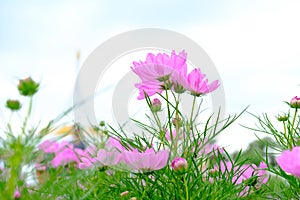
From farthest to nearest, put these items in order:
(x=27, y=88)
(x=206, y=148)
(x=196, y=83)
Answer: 1. (x=206, y=148)
2. (x=196, y=83)
3. (x=27, y=88)

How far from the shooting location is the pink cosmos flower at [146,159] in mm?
674

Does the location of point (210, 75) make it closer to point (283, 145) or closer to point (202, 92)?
point (202, 92)

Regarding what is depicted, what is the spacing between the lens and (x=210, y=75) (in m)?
0.83

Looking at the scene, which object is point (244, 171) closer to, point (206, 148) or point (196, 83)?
point (206, 148)

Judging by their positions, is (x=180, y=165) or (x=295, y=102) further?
(x=295, y=102)

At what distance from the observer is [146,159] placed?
2.24 feet

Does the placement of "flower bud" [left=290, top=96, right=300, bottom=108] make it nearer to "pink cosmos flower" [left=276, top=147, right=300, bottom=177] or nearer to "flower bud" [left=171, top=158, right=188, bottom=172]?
"pink cosmos flower" [left=276, top=147, right=300, bottom=177]

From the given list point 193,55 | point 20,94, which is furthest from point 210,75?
point 20,94

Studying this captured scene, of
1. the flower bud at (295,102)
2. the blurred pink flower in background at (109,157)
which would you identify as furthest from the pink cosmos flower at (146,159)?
the flower bud at (295,102)

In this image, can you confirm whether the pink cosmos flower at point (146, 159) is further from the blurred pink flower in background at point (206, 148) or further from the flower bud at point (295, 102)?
the flower bud at point (295, 102)

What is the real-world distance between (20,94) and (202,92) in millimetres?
444

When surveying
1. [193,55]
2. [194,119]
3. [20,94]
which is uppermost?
[193,55]

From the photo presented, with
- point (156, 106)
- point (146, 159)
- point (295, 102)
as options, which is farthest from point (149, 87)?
point (295, 102)

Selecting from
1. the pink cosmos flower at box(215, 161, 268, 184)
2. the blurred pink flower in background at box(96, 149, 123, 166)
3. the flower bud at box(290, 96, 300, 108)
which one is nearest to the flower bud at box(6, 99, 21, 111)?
the blurred pink flower in background at box(96, 149, 123, 166)
